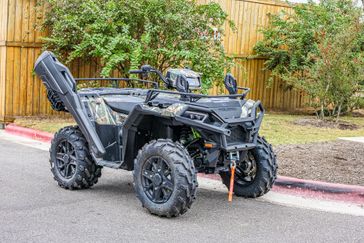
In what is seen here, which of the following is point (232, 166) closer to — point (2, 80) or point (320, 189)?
point (320, 189)

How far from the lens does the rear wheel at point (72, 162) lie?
7012 millimetres

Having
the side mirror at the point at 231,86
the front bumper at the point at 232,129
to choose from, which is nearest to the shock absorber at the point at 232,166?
the front bumper at the point at 232,129

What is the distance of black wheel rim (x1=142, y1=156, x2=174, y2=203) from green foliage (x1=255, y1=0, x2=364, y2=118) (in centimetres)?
892

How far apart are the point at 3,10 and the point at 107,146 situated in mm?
7518

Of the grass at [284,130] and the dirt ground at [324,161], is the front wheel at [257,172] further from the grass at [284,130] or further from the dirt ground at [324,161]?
the grass at [284,130]

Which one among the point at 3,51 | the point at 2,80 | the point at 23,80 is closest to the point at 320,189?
the point at 23,80

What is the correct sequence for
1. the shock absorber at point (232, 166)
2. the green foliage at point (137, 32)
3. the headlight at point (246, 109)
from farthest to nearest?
the green foliage at point (137, 32), the headlight at point (246, 109), the shock absorber at point (232, 166)

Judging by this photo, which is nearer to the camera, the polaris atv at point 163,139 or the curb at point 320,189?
the polaris atv at point 163,139

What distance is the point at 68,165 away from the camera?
7230 millimetres

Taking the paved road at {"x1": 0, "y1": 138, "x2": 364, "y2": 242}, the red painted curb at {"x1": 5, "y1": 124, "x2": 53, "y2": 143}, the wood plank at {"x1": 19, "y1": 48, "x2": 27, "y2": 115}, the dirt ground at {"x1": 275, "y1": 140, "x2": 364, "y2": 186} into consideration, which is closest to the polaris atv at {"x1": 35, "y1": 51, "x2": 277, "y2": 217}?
the paved road at {"x1": 0, "y1": 138, "x2": 364, "y2": 242}

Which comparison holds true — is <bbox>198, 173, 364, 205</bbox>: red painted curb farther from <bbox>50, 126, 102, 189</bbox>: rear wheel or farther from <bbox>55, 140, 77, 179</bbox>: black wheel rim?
<bbox>55, 140, 77, 179</bbox>: black wheel rim

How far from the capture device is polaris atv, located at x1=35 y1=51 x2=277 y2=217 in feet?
19.7

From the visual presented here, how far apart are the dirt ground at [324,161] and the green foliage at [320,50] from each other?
3.75 m

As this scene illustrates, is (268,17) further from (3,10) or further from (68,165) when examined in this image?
(68,165)
